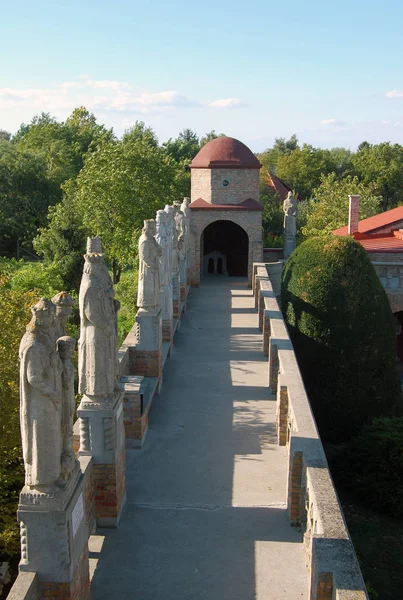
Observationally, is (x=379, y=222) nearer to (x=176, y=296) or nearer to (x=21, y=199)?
(x=176, y=296)

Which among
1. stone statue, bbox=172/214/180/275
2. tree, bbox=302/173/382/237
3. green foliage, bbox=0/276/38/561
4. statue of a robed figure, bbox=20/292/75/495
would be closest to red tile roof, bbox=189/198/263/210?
stone statue, bbox=172/214/180/275

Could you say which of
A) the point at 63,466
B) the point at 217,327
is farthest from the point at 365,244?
the point at 63,466

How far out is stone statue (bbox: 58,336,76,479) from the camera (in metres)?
5.72

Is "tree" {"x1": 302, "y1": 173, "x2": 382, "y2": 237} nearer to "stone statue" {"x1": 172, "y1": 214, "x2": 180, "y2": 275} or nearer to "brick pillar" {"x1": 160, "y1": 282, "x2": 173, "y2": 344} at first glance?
"stone statue" {"x1": 172, "y1": 214, "x2": 180, "y2": 275}

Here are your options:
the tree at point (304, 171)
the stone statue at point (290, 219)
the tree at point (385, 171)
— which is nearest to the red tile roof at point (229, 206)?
the stone statue at point (290, 219)

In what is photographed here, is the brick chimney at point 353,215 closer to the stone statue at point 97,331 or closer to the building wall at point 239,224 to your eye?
the building wall at point 239,224

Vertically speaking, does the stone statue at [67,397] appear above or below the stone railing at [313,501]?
above

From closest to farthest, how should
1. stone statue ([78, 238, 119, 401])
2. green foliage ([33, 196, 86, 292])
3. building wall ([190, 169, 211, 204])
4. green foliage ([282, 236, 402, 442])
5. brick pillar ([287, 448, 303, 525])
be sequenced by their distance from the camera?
1. stone statue ([78, 238, 119, 401])
2. brick pillar ([287, 448, 303, 525])
3. green foliage ([282, 236, 402, 442])
4. building wall ([190, 169, 211, 204])
5. green foliage ([33, 196, 86, 292])

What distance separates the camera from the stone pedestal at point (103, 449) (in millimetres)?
7895

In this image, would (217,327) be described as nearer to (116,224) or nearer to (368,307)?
(368,307)

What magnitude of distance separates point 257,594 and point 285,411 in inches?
159

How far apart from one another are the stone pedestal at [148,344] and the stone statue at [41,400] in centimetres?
677

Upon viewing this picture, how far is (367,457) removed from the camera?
13.5 meters

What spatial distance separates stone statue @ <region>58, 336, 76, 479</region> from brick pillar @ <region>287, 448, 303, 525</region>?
3200 millimetres
